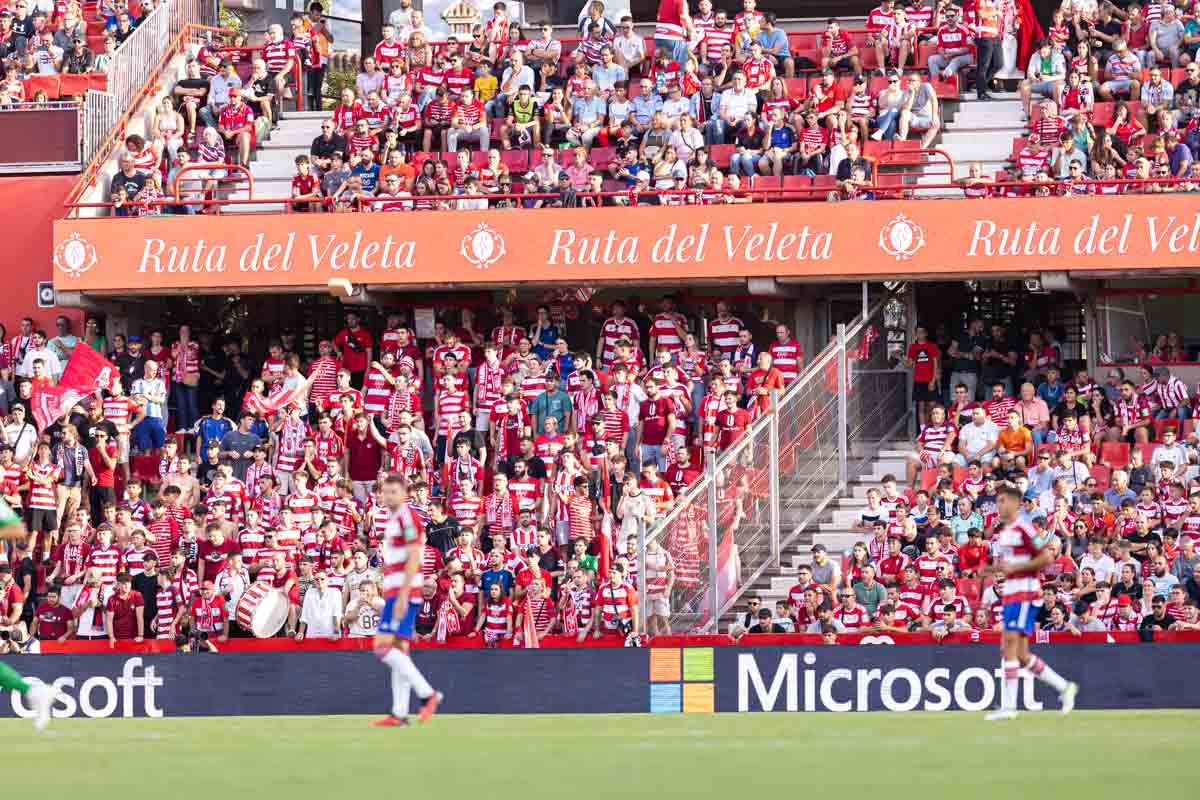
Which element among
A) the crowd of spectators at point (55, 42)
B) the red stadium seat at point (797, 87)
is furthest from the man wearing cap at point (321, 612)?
the crowd of spectators at point (55, 42)

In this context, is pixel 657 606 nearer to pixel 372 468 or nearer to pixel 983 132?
pixel 372 468

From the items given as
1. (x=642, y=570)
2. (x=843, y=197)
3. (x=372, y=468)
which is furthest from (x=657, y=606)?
(x=843, y=197)

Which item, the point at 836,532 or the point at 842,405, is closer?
the point at 836,532

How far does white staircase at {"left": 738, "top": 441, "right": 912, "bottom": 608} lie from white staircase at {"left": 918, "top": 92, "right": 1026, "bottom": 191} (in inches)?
168

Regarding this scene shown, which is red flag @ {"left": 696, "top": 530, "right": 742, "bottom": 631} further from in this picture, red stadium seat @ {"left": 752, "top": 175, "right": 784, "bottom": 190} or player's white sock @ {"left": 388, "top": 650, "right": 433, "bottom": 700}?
player's white sock @ {"left": 388, "top": 650, "right": 433, "bottom": 700}

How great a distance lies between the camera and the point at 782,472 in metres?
26.9

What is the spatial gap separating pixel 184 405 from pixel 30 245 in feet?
13.3

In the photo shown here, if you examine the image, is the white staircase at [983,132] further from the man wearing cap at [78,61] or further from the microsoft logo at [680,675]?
the man wearing cap at [78,61]

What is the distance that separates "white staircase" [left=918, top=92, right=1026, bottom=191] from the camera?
30.3 m

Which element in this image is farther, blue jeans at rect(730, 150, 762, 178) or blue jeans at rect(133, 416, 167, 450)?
blue jeans at rect(730, 150, 762, 178)

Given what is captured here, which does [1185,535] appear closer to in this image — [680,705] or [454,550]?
[680,705]

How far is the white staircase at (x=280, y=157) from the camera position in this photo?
106 feet

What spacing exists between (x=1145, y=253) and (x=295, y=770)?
16716 millimetres

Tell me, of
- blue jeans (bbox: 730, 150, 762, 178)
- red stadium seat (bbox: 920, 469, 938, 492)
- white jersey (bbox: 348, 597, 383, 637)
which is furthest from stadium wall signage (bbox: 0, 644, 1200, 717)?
blue jeans (bbox: 730, 150, 762, 178)
